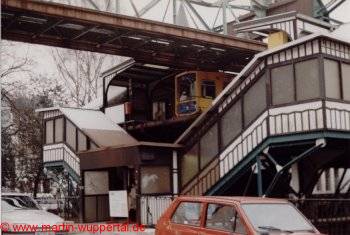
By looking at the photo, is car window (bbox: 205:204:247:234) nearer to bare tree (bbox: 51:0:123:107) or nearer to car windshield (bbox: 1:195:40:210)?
car windshield (bbox: 1:195:40:210)

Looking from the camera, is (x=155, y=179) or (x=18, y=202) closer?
(x=18, y=202)

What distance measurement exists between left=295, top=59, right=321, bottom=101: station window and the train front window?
8858 mm

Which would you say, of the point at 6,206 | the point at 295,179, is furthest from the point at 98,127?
the point at 6,206

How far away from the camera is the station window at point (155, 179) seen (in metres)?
21.3

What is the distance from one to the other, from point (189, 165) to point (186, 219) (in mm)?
12132

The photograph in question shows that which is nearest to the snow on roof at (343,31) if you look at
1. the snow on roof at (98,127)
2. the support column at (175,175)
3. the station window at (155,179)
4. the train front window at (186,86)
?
the train front window at (186,86)

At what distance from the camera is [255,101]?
1902 centimetres

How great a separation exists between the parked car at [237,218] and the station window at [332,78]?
836cm

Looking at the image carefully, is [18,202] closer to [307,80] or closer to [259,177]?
[259,177]

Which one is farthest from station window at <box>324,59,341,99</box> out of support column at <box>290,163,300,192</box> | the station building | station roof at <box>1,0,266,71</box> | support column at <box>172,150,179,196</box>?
support column at <box>172,150,179,196</box>

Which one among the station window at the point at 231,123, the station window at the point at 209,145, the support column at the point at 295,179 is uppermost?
the station window at the point at 231,123

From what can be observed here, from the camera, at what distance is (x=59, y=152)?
28641mm

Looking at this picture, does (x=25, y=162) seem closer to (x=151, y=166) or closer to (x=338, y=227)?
(x=151, y=166)

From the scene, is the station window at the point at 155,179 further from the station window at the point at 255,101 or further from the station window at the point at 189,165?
the station window at the point at 255,101
